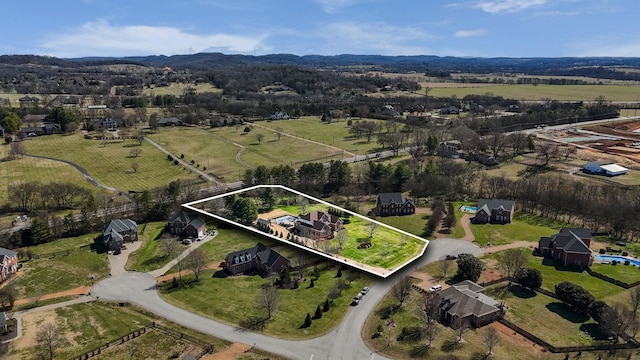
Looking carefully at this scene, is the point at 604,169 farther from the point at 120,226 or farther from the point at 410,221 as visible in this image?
the point at 120,226

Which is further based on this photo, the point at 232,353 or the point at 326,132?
the point at 326,132

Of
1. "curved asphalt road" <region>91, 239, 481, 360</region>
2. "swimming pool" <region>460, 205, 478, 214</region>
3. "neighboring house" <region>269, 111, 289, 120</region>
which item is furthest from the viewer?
"neighboring house" <region>269, 111, 289, 120</region>

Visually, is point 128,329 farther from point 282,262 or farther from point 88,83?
point 88,83

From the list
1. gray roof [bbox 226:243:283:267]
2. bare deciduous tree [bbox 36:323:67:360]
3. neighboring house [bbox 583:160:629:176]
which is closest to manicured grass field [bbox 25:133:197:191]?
gray roof [bbox 226:243:283:267]

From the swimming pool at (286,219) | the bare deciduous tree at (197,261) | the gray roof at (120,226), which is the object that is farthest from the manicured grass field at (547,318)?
the gray roof at (120,226)

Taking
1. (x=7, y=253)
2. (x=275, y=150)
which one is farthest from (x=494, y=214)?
(x=7, y=253)

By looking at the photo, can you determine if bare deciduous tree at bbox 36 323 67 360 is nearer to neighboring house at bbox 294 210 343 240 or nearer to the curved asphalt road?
the curved asphalt road

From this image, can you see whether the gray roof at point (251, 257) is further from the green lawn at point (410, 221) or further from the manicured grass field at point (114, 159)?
the manicured grass field at point (114, 159)
